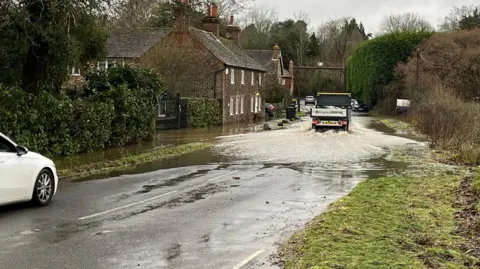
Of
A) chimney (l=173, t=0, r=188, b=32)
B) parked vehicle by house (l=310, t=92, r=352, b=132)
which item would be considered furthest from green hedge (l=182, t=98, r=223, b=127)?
chimney (l=173, t=0, r=188, b=32)

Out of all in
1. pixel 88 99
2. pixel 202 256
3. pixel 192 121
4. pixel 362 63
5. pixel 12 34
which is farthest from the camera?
pixel 362 63

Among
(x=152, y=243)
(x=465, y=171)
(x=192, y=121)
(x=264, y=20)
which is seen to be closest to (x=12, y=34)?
(x=152, y=243)

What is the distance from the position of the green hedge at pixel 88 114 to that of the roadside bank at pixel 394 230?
33.7ft

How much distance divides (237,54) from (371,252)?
5071 centimetres

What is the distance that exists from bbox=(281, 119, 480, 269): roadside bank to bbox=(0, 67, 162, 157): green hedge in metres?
10.3

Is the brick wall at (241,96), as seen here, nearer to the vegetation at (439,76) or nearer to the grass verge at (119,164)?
the vegetation at (439,76)

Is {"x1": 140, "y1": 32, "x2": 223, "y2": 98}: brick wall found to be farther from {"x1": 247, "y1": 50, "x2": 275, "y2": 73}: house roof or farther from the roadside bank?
{"x1": 247, "y1": 50, "x2": 275, "y2": 73}: house roof

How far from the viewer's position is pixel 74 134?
20094mm

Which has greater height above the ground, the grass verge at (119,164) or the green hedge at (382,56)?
the green hedge at (382,56)

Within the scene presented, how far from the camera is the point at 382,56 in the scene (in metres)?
70.0

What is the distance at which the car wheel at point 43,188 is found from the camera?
10570mm

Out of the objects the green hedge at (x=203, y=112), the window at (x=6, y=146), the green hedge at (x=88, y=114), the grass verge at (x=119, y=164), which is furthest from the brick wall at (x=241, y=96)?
the window at (x=6, y=146)

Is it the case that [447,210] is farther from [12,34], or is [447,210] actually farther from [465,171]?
[12,34]

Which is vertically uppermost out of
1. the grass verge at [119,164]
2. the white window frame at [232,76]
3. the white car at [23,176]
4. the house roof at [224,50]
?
the house roof at [224,50]
